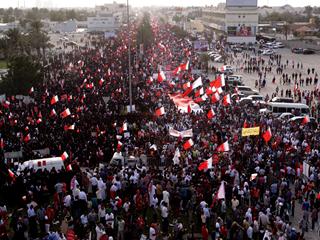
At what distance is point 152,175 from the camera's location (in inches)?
601

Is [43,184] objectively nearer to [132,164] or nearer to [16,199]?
[16,199]

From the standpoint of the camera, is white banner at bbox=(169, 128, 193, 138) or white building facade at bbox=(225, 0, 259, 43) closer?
white banner at bbox=(169, 128, 193, 138)

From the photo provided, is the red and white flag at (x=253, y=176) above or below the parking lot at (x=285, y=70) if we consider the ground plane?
above

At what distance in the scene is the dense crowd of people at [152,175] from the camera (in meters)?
12.5

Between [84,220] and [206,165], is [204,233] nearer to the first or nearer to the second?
[84,220]

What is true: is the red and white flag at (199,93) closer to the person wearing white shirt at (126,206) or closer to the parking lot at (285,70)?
the parking lot at (285,70)

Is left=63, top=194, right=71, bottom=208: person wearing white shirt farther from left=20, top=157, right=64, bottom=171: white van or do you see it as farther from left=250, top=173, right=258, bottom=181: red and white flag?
left=250, top=173, right=258, bottom=181: red and white flag

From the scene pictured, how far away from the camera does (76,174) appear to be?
599 inches

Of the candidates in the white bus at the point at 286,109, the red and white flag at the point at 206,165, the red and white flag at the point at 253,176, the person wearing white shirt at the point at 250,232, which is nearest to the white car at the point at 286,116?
the white bus at the point at 286,109

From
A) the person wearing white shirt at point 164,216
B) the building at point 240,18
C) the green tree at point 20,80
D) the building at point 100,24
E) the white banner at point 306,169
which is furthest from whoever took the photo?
the building at point 100,24

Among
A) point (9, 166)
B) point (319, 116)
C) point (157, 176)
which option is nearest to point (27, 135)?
point (9, 166)

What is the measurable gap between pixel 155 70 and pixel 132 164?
87.1 ft

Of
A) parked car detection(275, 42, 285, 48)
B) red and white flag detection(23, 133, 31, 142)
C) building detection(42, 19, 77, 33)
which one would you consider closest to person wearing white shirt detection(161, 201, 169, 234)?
red and white flag detection(23, 133, 31, 142)

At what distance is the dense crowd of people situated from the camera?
1248 cm
